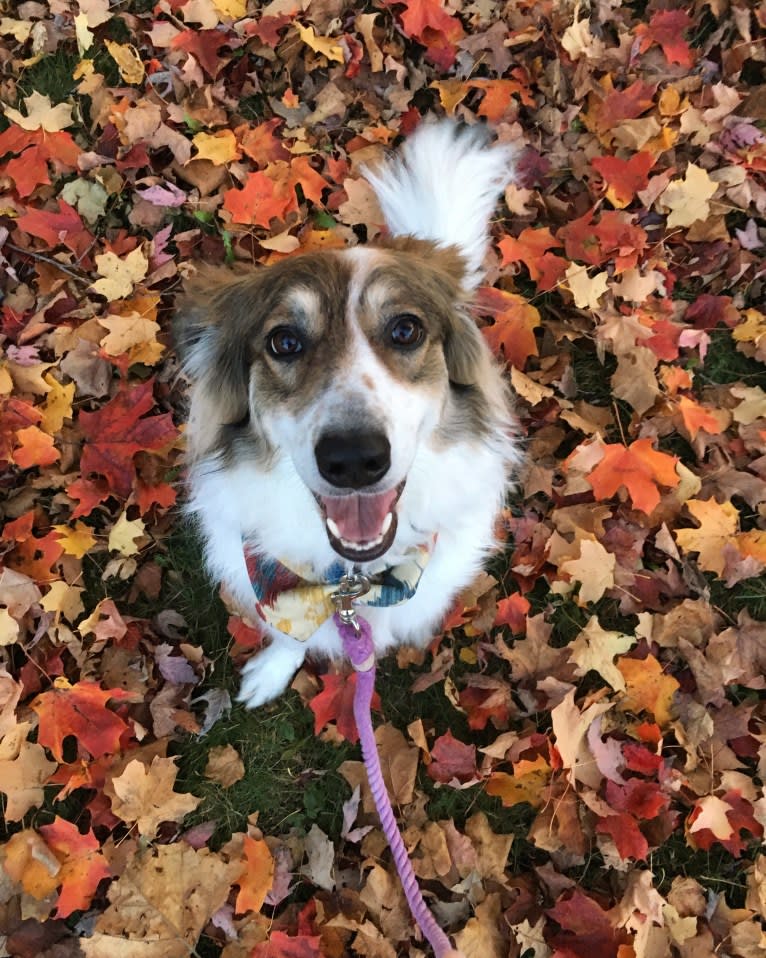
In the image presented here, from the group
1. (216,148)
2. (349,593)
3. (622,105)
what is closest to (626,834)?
(349,593)

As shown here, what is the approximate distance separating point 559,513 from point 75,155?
3.78 metres

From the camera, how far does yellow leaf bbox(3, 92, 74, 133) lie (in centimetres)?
475

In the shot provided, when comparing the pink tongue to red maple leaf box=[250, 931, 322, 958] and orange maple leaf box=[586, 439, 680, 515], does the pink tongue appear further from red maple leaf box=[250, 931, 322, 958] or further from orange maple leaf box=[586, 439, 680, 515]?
red maple leaf box=[250, 931, 322, 958]

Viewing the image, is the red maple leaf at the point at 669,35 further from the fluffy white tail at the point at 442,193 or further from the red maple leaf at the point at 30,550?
the red maple leaf at the point at 30,550

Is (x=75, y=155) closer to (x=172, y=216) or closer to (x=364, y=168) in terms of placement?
(x=172, y=216)

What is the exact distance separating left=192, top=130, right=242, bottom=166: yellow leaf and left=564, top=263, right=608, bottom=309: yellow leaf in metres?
2.29

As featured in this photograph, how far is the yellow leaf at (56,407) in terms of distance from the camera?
408cm

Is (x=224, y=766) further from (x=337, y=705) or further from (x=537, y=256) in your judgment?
(x=537, y=256)

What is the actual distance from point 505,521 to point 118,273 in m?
2.73

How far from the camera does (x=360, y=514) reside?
2646mm

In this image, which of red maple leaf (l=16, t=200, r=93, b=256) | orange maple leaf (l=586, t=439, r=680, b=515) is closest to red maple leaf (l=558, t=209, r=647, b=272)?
orange maple leaf (l=586, t=439, r=680, b=515)

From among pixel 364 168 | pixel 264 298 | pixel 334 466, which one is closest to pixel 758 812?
pixel 334 466

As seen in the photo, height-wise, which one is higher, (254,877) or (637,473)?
(637,473)

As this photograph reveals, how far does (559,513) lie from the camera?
13.0 feet
